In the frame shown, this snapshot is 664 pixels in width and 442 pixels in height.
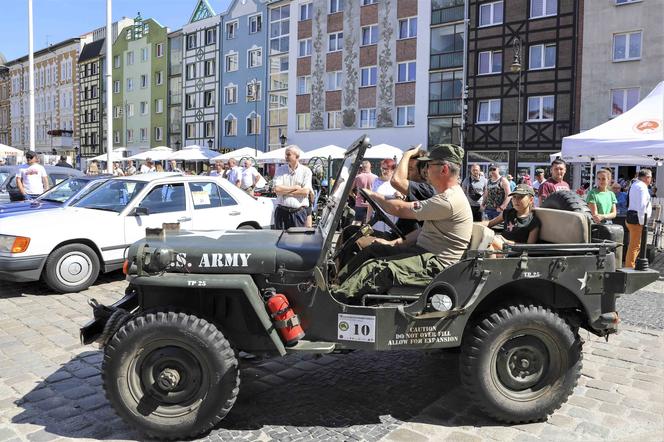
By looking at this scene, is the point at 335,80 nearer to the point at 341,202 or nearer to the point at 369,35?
the point at 369,35

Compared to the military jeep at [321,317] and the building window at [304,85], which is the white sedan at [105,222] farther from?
the building window at [304,85]

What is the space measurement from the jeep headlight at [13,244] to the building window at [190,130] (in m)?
42.4

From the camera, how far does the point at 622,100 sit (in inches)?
1062

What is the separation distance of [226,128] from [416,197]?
135 ft

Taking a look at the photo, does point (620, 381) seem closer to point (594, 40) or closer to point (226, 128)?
point (594, 40)

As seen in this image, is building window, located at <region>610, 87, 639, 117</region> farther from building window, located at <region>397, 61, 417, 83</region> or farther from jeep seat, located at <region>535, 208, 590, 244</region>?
jeep seat, located at <region>535, 208, 590, 244</region>

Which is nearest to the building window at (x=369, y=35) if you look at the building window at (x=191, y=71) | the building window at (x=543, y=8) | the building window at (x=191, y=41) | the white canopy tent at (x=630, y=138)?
the building window at (x=543, y=8)

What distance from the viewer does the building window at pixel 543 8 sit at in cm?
2868

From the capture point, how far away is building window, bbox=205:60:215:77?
151 ft

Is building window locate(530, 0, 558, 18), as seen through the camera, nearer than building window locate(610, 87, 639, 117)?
No

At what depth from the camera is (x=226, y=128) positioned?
45062 mm

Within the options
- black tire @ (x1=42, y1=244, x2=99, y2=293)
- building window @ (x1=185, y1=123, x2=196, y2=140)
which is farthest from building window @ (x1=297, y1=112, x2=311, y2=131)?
black tire @ (x1=42, y1=244, x2=99, y2=293)

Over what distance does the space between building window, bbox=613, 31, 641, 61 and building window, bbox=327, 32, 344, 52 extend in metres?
16.1

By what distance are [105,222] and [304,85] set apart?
32346 millimetres
